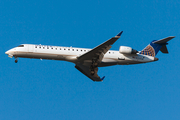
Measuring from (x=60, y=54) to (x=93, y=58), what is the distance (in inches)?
140

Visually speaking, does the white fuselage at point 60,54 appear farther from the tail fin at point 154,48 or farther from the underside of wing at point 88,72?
the tail fin at point 154,48

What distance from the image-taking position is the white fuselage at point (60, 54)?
29.1 metres

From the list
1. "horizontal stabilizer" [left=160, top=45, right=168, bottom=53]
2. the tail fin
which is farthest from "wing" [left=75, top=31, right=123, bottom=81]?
"horizontal stabilizer" [left=160, top=45, right=168, bottom=53]

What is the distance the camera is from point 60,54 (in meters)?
29.1

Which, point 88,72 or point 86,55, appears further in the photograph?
point 88,72

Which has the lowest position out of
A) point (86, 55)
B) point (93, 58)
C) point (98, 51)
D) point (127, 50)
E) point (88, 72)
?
point (88, 72)

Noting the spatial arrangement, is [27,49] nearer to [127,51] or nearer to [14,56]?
[14,56]

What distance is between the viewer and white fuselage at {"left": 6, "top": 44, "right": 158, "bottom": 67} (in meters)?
29.1

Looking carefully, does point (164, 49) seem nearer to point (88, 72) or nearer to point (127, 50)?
point (127, 50)

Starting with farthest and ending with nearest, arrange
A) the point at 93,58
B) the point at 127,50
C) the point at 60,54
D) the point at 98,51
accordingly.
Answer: the point at 127,50 < the point at 60,54 < the point at 93,58 < the point at 98,51

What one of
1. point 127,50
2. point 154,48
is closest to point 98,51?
point 127,50

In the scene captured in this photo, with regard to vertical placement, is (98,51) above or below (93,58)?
above

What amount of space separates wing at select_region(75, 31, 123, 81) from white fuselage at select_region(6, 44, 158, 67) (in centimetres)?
72

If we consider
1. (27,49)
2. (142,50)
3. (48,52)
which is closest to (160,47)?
(142,50)
